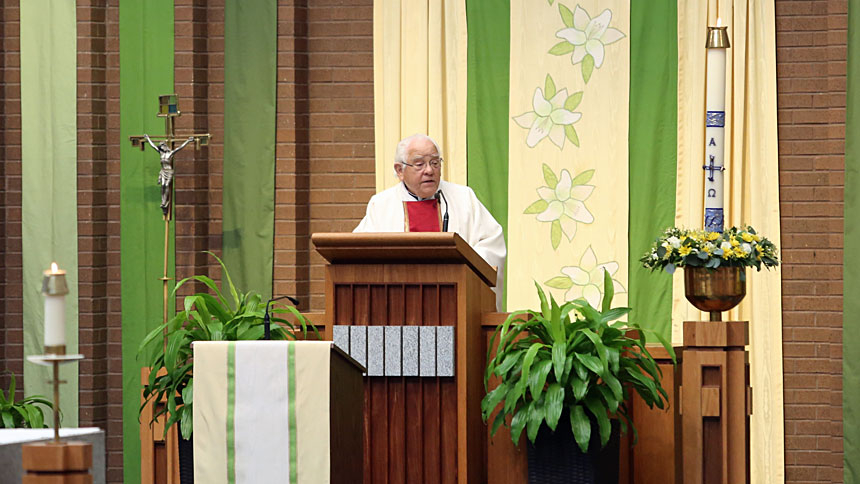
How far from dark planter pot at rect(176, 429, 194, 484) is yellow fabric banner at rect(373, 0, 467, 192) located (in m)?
2.85

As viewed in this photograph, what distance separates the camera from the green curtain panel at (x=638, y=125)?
272 inches

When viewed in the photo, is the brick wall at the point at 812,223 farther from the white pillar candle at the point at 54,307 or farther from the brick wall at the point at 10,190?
the white pillar candle at the point at 54,307

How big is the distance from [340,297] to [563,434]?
953mm

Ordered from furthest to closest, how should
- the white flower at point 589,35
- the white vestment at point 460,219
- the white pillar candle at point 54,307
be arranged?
the white flower at point 589,35, the white vestment at point 460,219, the white pillar candle at point 54,307

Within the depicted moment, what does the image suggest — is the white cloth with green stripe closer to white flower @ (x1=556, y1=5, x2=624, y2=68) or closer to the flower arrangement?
the flower arrangement

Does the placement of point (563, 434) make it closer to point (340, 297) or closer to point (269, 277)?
point (340, 297)

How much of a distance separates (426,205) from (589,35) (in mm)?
1878

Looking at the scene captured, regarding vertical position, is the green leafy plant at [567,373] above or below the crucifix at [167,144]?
below

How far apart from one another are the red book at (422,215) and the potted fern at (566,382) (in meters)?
1.43

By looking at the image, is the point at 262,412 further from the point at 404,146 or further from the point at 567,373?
the point at 404,146

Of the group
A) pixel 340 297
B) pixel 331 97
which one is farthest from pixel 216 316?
pixel 331 97

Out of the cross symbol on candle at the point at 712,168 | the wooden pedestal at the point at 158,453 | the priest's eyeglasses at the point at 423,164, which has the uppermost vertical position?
the priest's eyeglasses at the point at 423,164

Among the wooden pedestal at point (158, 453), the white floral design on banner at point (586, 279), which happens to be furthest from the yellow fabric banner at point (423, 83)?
the wooden pedestal at point (158, 453)

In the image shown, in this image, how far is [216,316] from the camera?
4.62 meters
